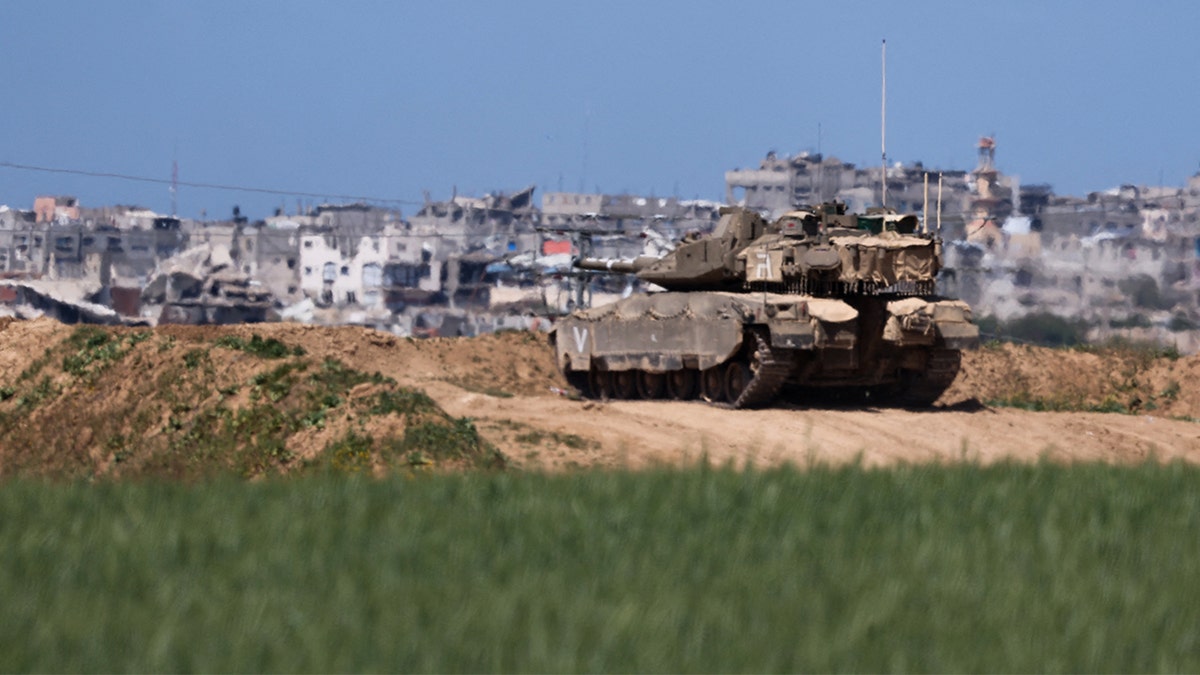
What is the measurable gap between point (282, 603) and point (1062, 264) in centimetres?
4398

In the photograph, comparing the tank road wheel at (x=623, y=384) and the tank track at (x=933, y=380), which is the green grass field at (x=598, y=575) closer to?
the tank track at (x=933, y=380)

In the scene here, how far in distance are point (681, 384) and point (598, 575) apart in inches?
737

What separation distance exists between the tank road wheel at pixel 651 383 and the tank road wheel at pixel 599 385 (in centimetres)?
72

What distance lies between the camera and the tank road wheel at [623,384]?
27.8 m

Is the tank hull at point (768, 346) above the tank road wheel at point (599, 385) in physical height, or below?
above

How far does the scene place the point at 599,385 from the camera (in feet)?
93.1

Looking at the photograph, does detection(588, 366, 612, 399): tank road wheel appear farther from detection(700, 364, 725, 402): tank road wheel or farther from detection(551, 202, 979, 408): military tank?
detection(700, 364, 725, 402): tank road wheel

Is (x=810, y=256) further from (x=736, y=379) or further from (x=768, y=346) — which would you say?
(x=736, y=379)

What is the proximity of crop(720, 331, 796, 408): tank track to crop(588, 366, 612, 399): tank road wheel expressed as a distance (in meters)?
4.35

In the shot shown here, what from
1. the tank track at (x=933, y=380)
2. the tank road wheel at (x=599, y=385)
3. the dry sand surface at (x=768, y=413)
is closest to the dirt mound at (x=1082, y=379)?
the dry sand surface at (x=768, y=413)

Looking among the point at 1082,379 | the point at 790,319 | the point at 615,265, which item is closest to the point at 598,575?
the point at 790,319

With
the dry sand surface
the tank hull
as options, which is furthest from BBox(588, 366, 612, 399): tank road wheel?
the dry sand surface

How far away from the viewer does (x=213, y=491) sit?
994 centimetres

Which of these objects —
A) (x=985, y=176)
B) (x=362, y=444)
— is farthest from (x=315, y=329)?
(x=985, y=176)
